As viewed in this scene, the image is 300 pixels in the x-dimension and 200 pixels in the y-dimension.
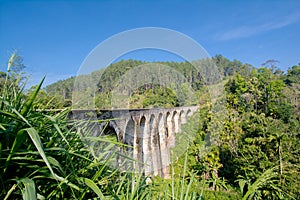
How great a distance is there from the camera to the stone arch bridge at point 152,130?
566cm

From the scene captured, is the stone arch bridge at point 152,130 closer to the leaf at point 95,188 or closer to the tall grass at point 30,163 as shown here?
the tall grass at point 30,163

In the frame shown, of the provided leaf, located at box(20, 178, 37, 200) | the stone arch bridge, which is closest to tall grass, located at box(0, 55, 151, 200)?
leaf, located at box(20, 178, 37, 200)

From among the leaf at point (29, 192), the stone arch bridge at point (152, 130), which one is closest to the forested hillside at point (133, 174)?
the leaf at point (29, 192)

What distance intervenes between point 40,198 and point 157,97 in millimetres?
7787

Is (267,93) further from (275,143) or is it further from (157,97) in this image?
(275,143)

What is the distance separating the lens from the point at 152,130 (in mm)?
8422

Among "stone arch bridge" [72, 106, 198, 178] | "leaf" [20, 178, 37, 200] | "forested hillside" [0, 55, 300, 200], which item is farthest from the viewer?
"stone arch bridge" [72, 106, 198, 178]

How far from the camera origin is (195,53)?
3.47m

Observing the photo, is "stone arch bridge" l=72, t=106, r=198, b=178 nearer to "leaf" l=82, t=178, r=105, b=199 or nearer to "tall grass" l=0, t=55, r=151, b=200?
"tall grass" l=0, t=55, r=151, b=200

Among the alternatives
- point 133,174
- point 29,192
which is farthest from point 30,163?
point 133,174

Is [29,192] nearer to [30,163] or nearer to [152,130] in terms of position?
[30,163]

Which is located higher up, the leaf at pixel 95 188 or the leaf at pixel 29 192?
the leaf at pixel 29 192

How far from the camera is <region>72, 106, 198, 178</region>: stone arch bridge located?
5.66 m

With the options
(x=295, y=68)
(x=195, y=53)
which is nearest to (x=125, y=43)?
(x=195, y=53)
